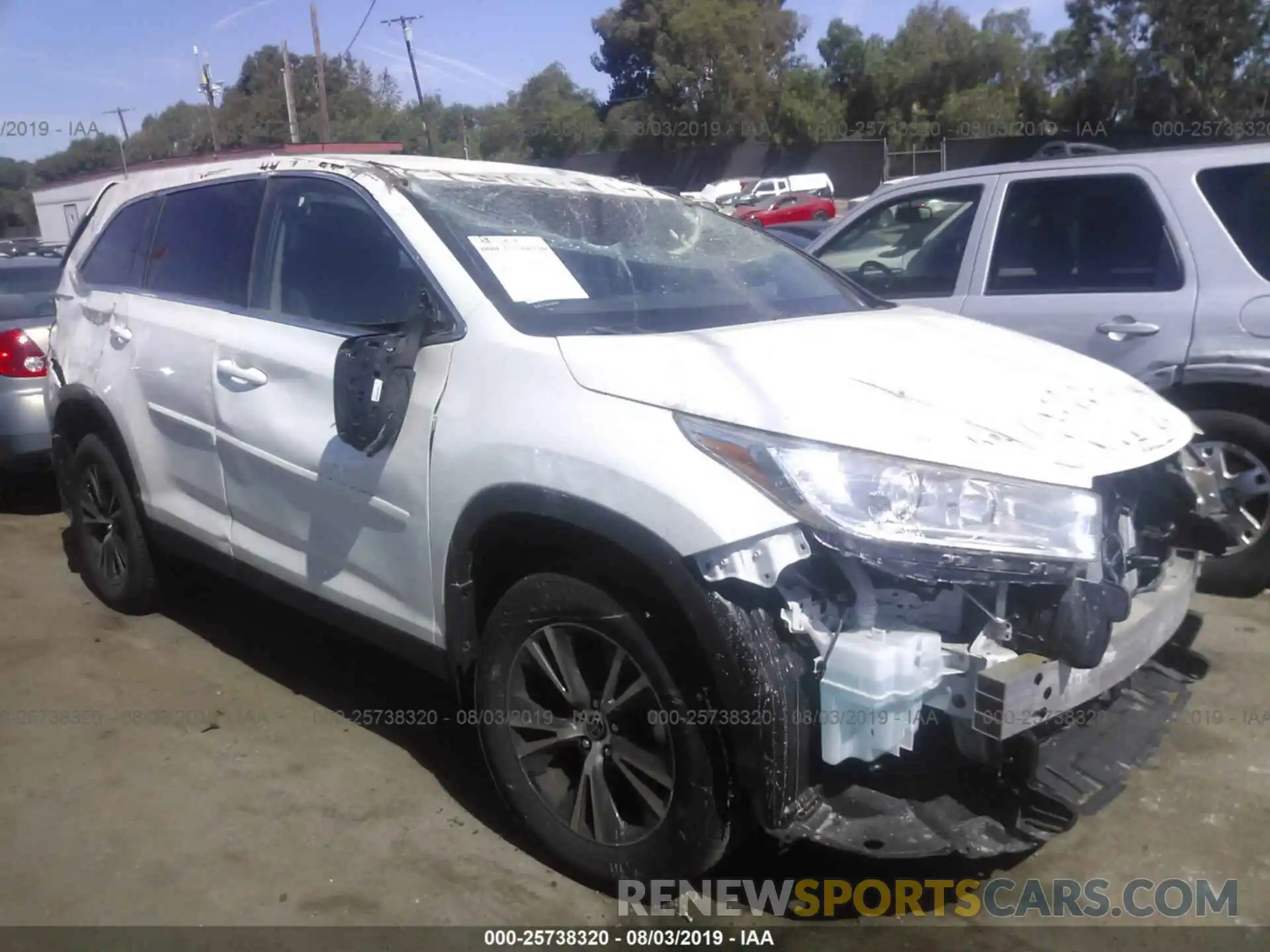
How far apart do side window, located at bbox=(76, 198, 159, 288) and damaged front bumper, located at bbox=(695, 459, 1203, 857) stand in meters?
3.26

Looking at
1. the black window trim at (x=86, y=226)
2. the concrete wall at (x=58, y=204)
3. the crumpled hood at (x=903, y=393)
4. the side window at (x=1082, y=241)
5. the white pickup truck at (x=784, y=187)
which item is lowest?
the crumpled hood at (x=903, y=393)

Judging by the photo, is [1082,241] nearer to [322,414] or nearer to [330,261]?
[330,261]

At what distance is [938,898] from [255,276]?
2.91 m

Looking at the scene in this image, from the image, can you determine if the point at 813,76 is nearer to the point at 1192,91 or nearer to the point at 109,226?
the point at 1192,91

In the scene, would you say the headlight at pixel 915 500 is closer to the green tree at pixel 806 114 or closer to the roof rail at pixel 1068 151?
the roof rail at pixel 1068 151

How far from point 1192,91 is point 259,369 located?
41370 millimetres

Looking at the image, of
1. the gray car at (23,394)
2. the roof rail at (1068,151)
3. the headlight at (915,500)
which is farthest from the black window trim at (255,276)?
the roof rail at (1068,151)

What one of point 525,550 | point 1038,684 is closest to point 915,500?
point 1038,684

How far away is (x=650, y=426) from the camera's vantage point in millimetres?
2584

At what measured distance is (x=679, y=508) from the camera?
2.46 metres

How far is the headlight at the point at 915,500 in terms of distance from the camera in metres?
2.40

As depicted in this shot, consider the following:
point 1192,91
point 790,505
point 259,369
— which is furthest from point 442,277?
point 1192,91

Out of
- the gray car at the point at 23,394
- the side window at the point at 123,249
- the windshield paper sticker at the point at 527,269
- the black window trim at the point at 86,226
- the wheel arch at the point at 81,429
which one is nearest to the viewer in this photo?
the windshield paper sticker at the point at 527,269

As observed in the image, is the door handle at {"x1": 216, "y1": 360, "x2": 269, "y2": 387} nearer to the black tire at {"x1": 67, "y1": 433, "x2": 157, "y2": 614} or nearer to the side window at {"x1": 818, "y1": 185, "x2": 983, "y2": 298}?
the black tire at {"x1": 67, "y1": 433, "x2": 157, "y2": 614}
